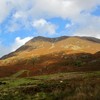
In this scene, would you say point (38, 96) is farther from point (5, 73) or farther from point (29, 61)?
point (29, 61)

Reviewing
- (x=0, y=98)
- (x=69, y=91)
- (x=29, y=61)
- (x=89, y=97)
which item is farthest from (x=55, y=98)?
(x=29, y=61)

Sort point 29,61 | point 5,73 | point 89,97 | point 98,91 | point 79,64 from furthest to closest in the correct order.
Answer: point 29,61
point 79,64
point 5,73
point 98,91
point 89,97

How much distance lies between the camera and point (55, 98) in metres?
26.6

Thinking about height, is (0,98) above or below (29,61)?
below

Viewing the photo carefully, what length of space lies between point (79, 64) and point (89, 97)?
3282 inches

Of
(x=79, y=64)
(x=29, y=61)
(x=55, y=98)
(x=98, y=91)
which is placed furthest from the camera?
(x=29, y=61)

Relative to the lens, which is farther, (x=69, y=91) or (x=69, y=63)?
(x=69, y=63)

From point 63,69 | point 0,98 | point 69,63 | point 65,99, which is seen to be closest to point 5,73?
point 63,69

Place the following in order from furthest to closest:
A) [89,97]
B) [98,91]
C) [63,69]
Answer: [63,69]
[98,91]
[89,97]

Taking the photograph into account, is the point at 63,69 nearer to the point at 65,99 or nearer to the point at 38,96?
the point at 38,96

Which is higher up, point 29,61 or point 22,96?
point 29,61

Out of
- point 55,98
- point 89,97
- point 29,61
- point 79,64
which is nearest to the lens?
point 89,97

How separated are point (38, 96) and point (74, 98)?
25.6ft

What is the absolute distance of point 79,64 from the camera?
106 meters
